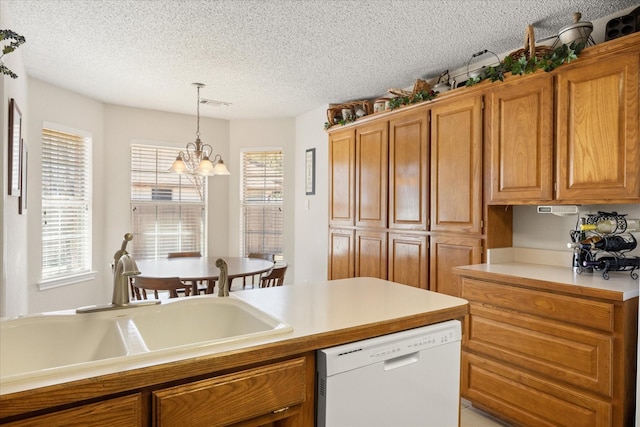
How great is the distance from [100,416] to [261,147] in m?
4.71

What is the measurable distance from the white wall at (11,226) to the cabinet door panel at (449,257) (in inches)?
112

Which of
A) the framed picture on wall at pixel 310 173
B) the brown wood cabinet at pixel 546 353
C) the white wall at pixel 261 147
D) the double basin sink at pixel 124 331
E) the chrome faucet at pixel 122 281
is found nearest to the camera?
the double basin sink at pixel 124 331

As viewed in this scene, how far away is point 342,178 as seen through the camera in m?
4.09

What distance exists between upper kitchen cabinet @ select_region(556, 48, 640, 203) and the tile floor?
1.47m

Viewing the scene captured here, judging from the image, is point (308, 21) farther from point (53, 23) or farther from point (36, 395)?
point (36, 395)

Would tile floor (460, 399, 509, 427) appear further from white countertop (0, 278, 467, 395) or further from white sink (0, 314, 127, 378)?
white sink (0, 314, 127, 378)

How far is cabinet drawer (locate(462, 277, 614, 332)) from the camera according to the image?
1929 millimetres

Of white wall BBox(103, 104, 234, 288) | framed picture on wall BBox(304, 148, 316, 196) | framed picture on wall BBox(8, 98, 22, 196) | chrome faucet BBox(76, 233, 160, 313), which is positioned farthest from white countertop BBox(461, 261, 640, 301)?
white wall BBox(103, 104, 234, 288)

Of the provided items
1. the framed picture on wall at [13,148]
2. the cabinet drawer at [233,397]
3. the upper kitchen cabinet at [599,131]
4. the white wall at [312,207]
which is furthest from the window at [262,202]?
the cabinet drawer at [233,397]

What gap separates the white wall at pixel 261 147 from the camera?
17.3 ft

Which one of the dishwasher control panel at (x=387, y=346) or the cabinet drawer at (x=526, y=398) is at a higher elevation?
the dishwasher control panel at (x=387, y=346)

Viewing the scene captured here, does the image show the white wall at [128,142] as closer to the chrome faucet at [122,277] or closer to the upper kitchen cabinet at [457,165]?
the upper kitchen cabinet at [457,165]

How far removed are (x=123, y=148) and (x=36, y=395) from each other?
453cm

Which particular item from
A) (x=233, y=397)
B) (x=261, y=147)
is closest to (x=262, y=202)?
(x=261, y=147)
